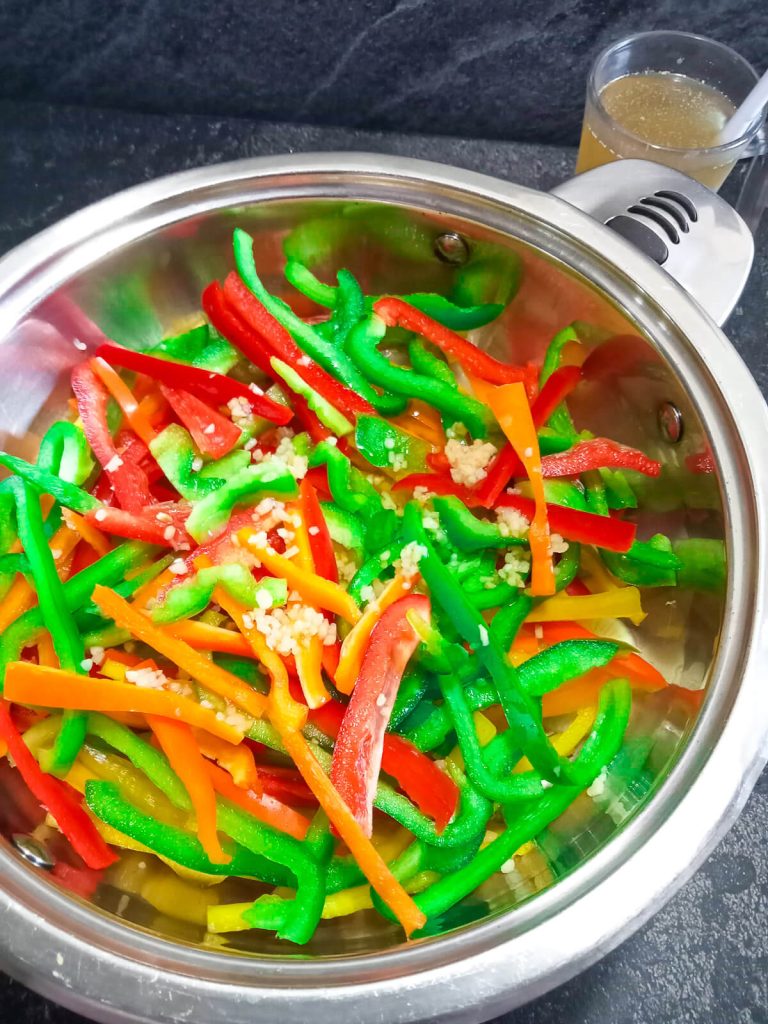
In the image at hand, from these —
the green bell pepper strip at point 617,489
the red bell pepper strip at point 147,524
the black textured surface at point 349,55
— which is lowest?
the green bell pepper strip at point 617,489

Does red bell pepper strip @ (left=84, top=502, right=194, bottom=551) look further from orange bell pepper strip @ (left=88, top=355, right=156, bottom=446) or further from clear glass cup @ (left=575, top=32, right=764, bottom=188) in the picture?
clear glass cup @ (left=575, top=32, right=764, bottom=188)

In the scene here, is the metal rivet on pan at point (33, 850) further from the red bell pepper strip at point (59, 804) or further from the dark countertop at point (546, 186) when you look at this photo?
the dark countertop at point (546, 186)

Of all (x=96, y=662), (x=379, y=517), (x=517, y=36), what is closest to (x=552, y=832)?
(x=379, y=517)

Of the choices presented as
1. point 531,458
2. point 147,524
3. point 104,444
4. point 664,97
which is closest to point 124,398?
point 104,444

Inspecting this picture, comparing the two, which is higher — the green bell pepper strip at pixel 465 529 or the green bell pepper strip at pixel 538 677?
the green bell pepper strip at pixel 465 529

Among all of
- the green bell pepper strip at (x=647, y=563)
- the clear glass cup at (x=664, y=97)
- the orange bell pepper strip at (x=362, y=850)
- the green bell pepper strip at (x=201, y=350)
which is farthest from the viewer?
the clear glass cup at (x=664, y=97)

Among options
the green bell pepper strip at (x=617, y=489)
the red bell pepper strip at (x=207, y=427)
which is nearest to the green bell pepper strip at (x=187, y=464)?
the red bell pepper strip at (x=207, y=427)

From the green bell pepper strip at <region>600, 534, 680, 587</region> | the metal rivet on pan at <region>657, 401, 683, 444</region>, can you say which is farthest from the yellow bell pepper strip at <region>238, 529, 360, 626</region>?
the metal rivet on pan at <region>657, 401, 683, 444</region>
